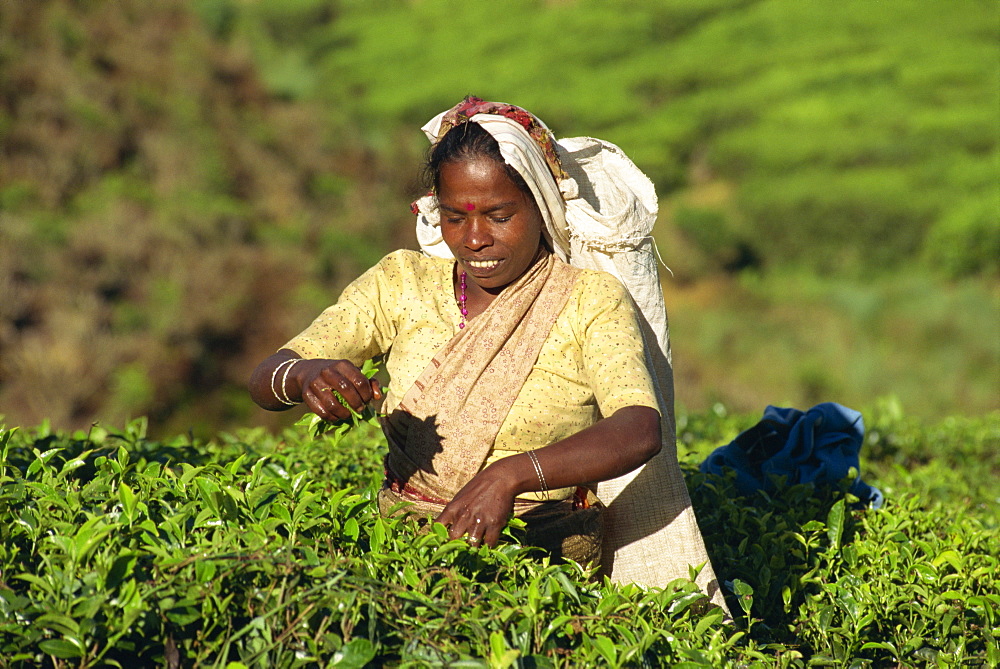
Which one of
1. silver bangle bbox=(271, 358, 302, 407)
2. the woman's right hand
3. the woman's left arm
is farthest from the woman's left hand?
silver bangle bbox=(271, 358, 302, 407)

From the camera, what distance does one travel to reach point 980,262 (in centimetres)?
1309

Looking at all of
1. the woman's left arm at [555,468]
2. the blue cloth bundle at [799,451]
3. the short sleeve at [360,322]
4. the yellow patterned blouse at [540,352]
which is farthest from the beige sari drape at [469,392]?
the blue cloth bundle at [799,451]

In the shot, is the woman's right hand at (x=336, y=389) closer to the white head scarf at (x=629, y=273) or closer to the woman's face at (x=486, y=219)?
the woman's face at (x=486, y=219)

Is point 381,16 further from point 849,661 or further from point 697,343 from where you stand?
point 849,661

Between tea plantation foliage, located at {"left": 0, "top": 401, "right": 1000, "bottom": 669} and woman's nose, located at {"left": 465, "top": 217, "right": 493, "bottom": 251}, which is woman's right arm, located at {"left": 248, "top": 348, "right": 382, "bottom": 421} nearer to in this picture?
tea plantation foliage, located at {"left": 0, "top": 401, "right": 1000, "bottom": 669}

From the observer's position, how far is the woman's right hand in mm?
1729

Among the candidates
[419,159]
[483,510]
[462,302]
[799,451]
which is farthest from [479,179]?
[419,159]

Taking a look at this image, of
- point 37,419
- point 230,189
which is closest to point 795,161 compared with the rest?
point 230,189

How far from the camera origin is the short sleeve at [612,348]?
1.89 meters

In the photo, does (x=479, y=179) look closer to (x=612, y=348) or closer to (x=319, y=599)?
(x=612, y=348)

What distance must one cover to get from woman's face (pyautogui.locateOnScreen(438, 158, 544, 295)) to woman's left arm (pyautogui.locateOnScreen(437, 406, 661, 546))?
0.44 m

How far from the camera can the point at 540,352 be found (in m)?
2.08

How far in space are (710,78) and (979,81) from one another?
173 inches

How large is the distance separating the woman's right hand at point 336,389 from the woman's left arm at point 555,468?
236mm
